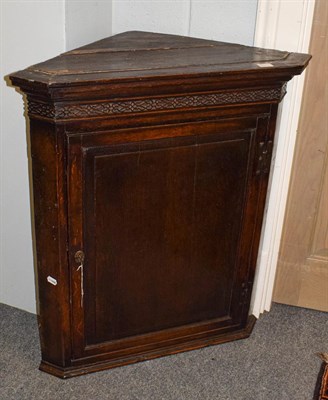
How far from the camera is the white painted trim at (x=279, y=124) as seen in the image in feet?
5.92

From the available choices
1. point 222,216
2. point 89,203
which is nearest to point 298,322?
point 222,216

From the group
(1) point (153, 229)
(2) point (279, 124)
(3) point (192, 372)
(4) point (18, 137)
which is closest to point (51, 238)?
(1) point (153, 229)

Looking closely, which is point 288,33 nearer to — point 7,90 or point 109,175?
point 109,175

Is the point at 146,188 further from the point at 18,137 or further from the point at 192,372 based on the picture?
the point at 192,372

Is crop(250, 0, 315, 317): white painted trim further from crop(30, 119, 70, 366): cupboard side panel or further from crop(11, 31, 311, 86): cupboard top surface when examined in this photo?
crop(30, 119, 70, 366): cupboard side panel

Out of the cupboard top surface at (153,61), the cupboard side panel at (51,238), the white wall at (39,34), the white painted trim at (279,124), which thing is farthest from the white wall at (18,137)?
the white painted trim at (279,124)

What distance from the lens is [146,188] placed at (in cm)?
167

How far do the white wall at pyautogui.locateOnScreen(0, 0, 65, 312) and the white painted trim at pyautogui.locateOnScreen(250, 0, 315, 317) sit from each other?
60 centimetres

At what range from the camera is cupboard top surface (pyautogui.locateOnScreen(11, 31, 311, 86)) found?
144 cm

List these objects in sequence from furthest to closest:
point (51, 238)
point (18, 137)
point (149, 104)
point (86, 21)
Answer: point (18, 137) < point (86, 21) < point (51, 238) < point (149, 104)

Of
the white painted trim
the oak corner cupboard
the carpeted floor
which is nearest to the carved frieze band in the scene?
the oak corner cupboard

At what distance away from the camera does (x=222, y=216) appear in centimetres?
183

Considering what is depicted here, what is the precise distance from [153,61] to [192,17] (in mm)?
386

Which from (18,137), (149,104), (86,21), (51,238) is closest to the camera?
(149,104)
